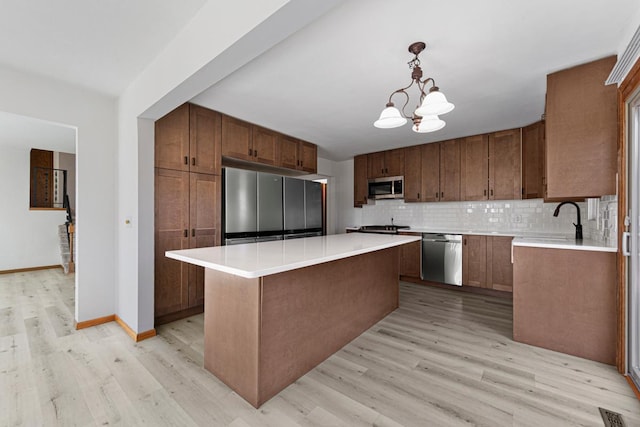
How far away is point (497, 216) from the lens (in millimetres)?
4203

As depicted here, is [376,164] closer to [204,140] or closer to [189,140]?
[204,140]

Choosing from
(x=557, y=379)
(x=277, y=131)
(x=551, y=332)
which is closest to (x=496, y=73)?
(x=551, y=332)

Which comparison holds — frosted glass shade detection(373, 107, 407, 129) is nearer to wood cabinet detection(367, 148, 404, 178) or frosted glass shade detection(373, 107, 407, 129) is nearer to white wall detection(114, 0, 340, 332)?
white wall detection(114, 0, 340, 332)

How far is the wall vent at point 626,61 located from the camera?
1546 mm

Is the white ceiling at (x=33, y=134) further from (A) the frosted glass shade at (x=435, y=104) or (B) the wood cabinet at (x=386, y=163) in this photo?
(B) the wood cabinet at (x=386, y=163)

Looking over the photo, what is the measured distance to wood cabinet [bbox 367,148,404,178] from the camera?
191 inches

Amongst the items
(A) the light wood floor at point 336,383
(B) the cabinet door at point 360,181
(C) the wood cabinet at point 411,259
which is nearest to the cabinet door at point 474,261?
(C) the wood cabinet at point 411,259

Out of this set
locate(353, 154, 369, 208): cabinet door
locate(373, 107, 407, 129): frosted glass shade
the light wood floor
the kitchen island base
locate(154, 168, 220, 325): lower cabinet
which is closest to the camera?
the light wood floor

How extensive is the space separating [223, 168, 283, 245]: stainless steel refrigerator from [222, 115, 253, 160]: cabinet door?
0.23 m

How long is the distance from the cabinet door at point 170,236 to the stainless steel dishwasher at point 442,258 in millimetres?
3365

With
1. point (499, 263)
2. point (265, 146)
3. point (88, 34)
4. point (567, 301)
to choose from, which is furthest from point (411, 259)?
point (88, 34)

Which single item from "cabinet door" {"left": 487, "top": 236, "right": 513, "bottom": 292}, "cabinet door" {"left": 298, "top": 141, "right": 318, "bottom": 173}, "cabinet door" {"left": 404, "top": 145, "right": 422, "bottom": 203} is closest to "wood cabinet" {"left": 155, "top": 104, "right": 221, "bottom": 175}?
"cabinet door" {"left": 298, "top": 141, "right": 318, "bottom": 173}

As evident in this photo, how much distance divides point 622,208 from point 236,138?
3.56m

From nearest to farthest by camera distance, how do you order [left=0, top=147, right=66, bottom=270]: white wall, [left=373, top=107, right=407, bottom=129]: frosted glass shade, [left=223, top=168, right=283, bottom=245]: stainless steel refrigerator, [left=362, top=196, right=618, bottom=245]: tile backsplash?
[left=373, top=107, right=407, bottom=129]: frosted glass shade → [left=362, top=196, right=618, bottom=245]: tile backsplash → [left=223, top=168, right=283, bottom=245]: stainless steel refrigerator → [left=0, top=147, right=66, bottom=270]: white wall
